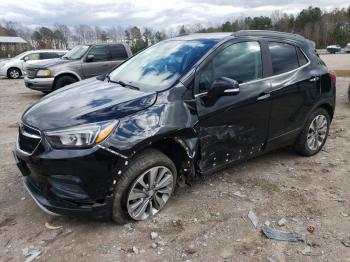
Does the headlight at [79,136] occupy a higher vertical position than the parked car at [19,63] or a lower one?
lower

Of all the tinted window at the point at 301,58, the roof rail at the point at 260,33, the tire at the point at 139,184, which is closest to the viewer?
the tire at the point at 139,184

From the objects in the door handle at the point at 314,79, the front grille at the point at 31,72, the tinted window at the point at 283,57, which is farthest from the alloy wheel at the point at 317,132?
the front grille at the point at 31,72

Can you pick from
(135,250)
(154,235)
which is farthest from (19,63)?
(135,250)

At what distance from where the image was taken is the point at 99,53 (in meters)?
10.6

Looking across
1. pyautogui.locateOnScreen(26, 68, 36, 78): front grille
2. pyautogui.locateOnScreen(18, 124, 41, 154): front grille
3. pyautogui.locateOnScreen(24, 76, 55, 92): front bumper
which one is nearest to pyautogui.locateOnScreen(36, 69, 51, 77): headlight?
pyautogui.locateOnScreen(24, 76, 55, 92): front bumper

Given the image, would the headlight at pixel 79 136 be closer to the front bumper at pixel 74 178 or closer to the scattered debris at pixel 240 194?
the front bumper at pixel 74 178

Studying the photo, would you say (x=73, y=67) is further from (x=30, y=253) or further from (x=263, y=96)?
(x=30, y=253)

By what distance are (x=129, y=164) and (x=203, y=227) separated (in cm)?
94

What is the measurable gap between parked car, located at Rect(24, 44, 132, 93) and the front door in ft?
22.6

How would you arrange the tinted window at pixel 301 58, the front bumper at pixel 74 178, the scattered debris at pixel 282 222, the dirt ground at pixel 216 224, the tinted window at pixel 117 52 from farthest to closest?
the tinted window at pixel 117 52 < the tinted window at pixel 301 58 < the scattered debris at pixel 282 222 < the dirt ground at pixel 216 224 < the front bumper at pixel 74 178

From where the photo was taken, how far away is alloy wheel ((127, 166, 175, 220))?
3.11 m

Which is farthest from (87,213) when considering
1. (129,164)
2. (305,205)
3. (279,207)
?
(305,205)

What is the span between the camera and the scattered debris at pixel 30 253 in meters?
2.79

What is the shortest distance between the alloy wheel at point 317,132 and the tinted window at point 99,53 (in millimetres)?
7504
